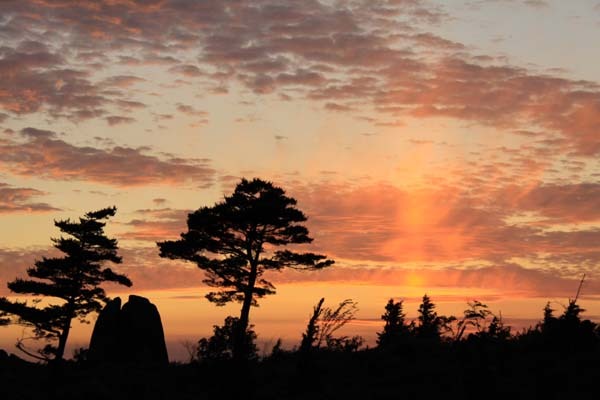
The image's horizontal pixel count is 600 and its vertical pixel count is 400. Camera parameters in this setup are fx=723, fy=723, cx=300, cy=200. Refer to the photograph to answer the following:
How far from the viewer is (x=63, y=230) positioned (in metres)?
44.4

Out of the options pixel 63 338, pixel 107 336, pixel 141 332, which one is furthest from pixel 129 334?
pixel 63 338

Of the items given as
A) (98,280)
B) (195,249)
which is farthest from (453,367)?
(98,280)

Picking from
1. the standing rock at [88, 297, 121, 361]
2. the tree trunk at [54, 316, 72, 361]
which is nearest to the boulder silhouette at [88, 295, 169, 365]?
the standing rock at [88, 297, 121, 361]

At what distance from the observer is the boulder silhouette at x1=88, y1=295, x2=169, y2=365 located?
2270 inches

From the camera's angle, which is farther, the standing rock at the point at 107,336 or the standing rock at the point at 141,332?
the standing rock at the point at 141,332

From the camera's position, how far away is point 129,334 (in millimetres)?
58875

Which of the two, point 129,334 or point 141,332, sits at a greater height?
point 141,332

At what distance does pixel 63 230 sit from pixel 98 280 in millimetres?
3745

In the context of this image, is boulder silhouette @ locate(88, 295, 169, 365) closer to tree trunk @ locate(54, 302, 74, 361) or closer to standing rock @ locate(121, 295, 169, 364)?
standing rock @ locate(121, 295, 169, 364)

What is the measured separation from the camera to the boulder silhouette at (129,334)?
57656 millimetres

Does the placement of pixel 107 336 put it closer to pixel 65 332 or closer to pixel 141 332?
pixel 141 332

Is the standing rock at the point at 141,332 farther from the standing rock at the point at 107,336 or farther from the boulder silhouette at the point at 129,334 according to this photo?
the standing rock at the point at 107,336

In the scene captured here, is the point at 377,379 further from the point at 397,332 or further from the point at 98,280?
the point at 98,280

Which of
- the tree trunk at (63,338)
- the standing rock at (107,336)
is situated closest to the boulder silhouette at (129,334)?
the standing rock at (107,336)
